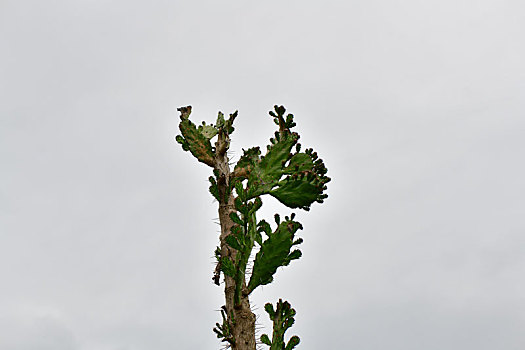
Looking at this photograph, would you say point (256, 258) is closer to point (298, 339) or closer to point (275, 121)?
point (298, 339)

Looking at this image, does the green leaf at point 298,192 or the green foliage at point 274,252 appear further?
the green leaf at point 298,192

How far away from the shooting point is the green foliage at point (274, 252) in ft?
15.8

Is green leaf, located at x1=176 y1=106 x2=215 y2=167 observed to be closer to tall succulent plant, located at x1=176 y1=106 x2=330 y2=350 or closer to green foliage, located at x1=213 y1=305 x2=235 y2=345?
tall succulent plant, located at x1=176 y1=106 x2=330 y2=350

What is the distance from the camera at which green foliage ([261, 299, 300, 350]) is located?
16.0 ft

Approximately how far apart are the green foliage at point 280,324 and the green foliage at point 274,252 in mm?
320

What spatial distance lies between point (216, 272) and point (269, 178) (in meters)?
1.14

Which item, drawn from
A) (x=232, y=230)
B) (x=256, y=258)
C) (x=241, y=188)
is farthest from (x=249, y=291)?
(x=241, y=188)

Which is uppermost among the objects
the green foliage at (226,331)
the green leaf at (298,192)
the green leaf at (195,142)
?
the green leaf at (195,142)

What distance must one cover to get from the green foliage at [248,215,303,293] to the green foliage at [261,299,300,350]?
0.32 m

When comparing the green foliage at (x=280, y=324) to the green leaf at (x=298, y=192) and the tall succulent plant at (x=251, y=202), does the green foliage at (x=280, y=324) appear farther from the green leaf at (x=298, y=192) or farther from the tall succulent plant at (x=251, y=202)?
the green leaf at (x=298, y=192)

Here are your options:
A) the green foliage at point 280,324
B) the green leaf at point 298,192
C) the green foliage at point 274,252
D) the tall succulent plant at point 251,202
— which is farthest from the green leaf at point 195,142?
the green foliage at point 280,324

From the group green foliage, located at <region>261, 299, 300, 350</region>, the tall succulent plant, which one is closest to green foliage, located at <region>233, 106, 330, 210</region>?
the tall succulent plant

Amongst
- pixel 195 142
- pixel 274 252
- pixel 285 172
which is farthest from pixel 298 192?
pixel 195 142

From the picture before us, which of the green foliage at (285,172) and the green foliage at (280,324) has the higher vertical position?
the green foliage at (285,172)
